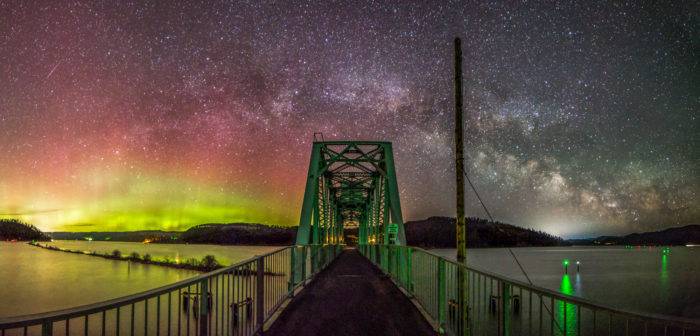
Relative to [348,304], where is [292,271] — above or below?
above

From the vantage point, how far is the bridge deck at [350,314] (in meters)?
6.78

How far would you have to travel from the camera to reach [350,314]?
8.12 m

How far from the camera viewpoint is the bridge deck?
6777 millimetres

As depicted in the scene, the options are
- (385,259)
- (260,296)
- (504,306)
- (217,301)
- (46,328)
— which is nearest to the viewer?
(46,328)

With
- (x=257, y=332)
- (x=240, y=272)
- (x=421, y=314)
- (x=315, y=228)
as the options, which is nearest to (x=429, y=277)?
(x=421, y=314)

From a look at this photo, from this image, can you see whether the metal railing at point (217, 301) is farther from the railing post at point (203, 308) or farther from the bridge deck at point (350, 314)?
the bridge deck at point (350, 314)

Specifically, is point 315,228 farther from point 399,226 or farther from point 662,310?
point 662,310

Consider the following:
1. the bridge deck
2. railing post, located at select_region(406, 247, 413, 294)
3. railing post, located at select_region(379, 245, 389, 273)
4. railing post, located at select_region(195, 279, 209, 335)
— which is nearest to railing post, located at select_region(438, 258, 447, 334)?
the bridge deck

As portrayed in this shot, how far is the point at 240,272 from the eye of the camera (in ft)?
18.3

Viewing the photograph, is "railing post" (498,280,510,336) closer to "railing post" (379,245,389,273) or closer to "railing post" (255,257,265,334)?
"railing post" (255,257,265,334)

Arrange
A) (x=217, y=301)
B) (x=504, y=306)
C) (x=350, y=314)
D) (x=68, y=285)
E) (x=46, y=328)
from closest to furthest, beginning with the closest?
(x=46, y=328)
(x=504, y=306)
(x=217, y=301)
(x=350, y=314)
(x=68, y=285)

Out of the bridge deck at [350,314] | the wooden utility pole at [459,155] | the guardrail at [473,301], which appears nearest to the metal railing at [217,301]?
the bridge deck at [350,314]

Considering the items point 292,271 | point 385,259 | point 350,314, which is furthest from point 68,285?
point 350,314

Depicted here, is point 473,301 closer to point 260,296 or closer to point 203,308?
point 260,296
